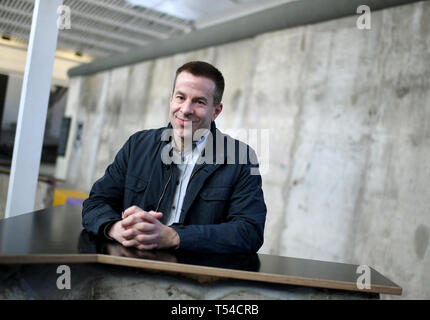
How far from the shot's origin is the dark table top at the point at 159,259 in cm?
129

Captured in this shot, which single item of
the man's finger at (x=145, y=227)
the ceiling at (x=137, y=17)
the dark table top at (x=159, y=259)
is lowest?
the dark table top at (x=159, y=259)

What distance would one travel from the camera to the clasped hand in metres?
1.58

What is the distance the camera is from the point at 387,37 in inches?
160

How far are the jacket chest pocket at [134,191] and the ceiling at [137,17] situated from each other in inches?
150

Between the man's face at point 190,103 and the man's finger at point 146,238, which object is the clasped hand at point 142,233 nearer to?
the man's finger at point 146,238

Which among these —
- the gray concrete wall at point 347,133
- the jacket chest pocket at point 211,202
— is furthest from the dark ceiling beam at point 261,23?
the jacket chest pocket at point 211,202

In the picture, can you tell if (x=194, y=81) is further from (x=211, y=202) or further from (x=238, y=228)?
(x=238, y=228)

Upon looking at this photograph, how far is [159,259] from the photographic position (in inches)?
56.1

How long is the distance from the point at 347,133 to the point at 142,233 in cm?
324

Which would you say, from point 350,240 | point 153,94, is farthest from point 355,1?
point 153,94

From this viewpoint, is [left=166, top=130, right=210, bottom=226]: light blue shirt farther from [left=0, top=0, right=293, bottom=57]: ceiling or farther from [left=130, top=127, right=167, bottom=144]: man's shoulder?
[left=0, top=0, right=293, bottom=57]: ceiling

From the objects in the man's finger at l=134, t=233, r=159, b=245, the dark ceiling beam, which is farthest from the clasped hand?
the dark ceiling beam

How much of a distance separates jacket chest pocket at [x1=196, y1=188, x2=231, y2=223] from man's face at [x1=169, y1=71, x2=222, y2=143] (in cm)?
35
